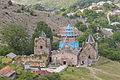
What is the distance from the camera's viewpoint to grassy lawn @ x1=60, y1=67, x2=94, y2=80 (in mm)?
44719

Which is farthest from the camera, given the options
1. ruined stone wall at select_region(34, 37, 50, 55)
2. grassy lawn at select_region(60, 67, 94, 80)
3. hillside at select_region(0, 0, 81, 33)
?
hillside at select_region(0, 0, 81, 33)

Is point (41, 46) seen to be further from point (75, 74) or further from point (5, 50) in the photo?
point (75, 74)

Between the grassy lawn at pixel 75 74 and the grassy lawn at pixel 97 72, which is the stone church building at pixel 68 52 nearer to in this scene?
the grassy lawn at pixel 97 72

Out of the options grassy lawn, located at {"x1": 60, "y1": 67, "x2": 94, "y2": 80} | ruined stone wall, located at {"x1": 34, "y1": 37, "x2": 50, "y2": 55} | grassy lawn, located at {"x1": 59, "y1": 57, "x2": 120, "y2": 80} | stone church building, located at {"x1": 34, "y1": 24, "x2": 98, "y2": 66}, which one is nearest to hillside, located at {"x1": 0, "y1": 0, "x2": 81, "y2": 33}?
ruined stone wall, located at {"x1": 34, "y1": 37, "x2": 50, "y2": 55}

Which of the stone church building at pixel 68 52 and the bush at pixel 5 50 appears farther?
the bush at pixel 5 50

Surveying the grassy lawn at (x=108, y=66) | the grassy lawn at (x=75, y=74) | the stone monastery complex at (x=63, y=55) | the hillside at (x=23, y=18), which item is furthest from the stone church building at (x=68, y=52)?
the hillside at (x=23, y=18)

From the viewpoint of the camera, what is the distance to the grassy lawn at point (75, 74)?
147 feet

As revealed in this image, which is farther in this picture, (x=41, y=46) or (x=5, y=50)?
(x=5, y=50)

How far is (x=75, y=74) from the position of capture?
46625 mm

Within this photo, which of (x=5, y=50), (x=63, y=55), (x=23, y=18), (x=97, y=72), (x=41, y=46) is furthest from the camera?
(x=23, y=18)

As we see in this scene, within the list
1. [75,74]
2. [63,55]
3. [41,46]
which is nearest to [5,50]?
[41,46]

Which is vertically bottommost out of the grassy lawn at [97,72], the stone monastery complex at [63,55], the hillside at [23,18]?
the grassy lawn at [97,72]

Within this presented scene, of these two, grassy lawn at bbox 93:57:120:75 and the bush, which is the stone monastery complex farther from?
the bush

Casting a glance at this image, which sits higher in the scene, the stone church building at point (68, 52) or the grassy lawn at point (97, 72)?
the stone church building at point (68, 52)
